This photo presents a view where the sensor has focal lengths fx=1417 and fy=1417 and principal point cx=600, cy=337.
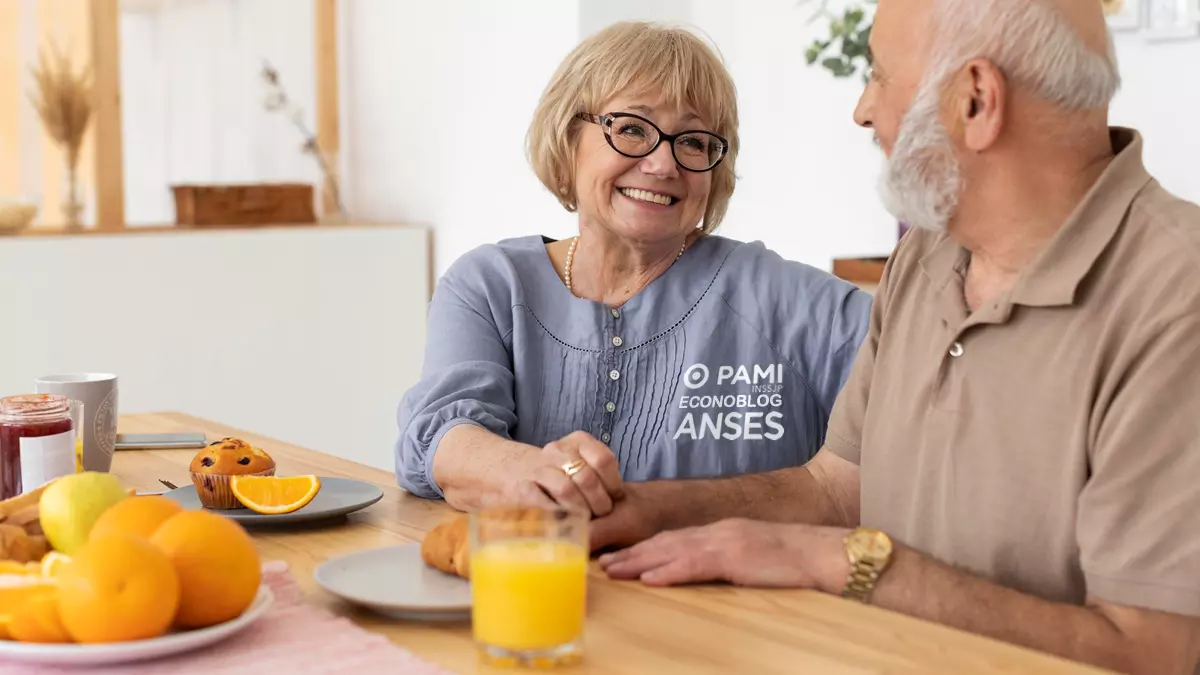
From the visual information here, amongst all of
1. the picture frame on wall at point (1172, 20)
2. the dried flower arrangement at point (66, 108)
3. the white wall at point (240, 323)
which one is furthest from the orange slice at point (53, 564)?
the dried flower arrangement at point (66, 108)

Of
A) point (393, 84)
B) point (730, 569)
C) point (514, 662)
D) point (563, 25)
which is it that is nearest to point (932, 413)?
point (730, 569)

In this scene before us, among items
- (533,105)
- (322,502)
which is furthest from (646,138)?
(533,105)

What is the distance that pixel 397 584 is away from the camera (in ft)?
4.32

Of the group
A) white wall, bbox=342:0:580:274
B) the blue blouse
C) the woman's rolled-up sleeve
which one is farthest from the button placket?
white wall, bbox=342:0:580:274

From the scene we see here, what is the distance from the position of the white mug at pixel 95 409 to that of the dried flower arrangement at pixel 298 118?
9.85 feet

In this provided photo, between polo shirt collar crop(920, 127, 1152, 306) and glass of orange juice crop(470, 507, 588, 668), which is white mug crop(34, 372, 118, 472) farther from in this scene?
polo shirt collar crop(920, 127, 1152, 306)

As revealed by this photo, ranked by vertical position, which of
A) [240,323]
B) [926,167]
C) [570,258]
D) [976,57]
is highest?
[976,57]

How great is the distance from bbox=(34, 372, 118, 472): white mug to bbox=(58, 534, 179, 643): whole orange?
0.82 m

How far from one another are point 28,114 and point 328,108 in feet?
3.37

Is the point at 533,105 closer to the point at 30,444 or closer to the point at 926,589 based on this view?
the point at 30,444

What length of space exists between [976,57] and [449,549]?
0.73 meters

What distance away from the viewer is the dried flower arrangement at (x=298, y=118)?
4785 millimetres

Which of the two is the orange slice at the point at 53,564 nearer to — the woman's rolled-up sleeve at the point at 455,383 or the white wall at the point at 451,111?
the woman's rolled-up sleeve at the point at 455,383

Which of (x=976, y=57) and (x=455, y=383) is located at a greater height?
(x=976, y=57)
